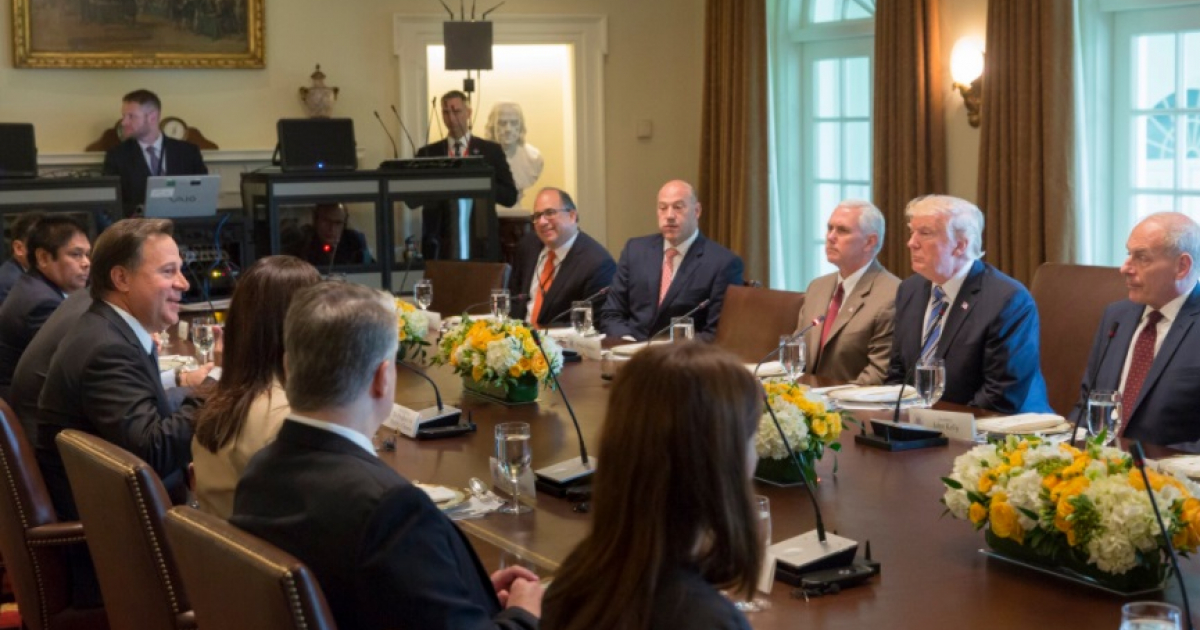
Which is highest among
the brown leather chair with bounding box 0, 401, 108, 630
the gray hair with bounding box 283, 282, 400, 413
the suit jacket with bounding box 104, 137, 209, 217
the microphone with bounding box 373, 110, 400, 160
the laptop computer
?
the microphone with bounding box 373, 110, 400, 160

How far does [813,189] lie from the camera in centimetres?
935

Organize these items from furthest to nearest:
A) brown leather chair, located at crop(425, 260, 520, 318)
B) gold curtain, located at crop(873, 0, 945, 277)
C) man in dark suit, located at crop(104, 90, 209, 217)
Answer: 1. man in dark suit, located at crop(104, 90, 209, 217)
2. gold curtain, located at crop(873, 0, 945, 277)
3. brown leather chair, located at crop(425, 260, 520, 318)

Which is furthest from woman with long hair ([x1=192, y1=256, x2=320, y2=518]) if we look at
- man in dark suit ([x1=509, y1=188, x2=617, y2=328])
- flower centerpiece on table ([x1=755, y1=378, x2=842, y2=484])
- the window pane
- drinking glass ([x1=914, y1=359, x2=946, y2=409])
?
the window pane

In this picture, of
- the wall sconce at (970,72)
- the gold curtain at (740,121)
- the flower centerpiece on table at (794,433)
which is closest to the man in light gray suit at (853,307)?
the flower centerpiece on table at (794,433)

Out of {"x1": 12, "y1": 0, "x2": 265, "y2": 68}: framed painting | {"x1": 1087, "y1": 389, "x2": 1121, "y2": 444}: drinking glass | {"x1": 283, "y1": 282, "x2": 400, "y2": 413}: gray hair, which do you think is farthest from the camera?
{"x1": 12, "y1": 0, "x2": 265, "y2": 68}: framed painting

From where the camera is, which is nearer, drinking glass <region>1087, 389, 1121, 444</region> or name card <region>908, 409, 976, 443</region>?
drinking glass <region>1087, 389, 1121, 444</region>

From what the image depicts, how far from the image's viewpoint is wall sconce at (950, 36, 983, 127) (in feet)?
24.0

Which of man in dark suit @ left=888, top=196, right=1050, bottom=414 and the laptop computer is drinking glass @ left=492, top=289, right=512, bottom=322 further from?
the laptop computer

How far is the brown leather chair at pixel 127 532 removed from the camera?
2.68 metres

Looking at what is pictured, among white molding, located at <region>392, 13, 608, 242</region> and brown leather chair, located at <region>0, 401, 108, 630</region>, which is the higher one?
white molding, located at <region>392, 13, 608, 242</region>

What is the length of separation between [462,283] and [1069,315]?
315cm

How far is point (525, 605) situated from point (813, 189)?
7181 mm

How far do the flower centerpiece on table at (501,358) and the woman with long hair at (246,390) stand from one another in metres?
1.13

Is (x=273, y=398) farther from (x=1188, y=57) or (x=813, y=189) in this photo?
(x=813, y=189)
